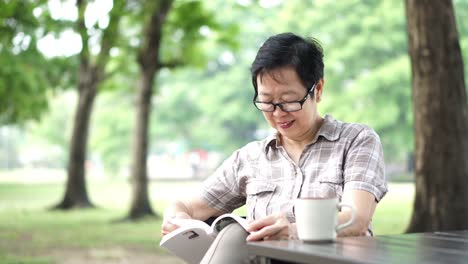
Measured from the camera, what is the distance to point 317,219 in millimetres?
1927

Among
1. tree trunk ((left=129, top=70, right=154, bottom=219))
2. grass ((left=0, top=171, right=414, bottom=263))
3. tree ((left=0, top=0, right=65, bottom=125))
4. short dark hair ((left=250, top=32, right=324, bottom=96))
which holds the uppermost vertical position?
tree ((left=0, top=0, right=65, bottom=125))

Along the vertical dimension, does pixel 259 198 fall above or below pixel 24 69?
below

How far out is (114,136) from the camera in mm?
41844

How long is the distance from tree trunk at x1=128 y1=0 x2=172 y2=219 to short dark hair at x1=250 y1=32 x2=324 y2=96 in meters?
10.2

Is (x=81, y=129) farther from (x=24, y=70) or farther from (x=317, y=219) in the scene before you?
(x=317, y=219)

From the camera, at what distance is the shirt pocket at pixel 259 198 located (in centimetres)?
262

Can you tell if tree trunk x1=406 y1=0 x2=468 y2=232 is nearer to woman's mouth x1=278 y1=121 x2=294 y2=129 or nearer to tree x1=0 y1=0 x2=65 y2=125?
woman's mouth x1=278 y1=121 x2=294 y2=129

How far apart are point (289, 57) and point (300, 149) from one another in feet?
1.10

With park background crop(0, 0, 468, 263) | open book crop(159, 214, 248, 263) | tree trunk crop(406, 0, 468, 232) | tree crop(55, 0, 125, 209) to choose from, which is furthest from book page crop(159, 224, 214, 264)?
tree crop(55, 0, 125, 209)

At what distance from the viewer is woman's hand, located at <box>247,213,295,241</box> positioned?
Result: 210 centimetres

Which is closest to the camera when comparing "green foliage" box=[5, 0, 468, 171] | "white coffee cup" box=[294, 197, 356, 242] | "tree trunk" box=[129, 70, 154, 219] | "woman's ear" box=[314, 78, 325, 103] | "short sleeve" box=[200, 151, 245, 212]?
"white coffee cup" box=[294, 197, 356, 242]

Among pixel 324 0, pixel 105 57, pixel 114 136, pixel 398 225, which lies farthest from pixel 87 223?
pixel 114 136

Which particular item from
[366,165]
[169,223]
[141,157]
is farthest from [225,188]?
Result: [141,157]

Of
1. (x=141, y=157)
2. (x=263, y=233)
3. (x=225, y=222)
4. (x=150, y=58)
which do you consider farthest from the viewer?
(x=141, y=157)
